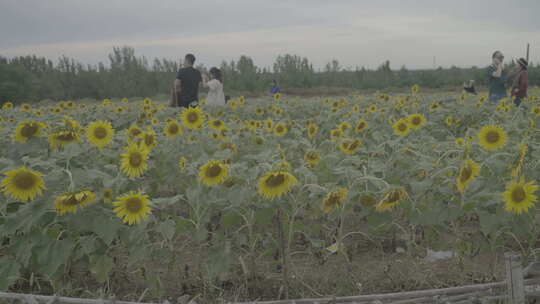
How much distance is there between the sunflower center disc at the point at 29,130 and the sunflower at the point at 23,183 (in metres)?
0.68

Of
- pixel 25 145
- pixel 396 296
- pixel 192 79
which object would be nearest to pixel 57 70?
pixel 192 79

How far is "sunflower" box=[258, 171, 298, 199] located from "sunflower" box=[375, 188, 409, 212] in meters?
0.40

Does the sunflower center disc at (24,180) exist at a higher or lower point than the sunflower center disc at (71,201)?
higher

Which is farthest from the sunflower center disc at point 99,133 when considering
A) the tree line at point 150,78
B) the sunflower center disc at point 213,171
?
the tree line at point 150,78

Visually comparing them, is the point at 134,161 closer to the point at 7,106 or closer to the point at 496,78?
the point at 7,106

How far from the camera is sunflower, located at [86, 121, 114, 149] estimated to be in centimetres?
279

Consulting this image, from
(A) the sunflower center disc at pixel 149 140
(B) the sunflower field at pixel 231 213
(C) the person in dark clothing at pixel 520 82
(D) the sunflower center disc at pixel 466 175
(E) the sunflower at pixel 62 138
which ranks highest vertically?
(C) the person in dark clothing at pixel 520 82

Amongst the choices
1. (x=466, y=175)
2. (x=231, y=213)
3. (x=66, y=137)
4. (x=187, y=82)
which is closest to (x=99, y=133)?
(x=66, y=137)

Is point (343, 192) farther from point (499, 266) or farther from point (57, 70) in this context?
point (57, 70)

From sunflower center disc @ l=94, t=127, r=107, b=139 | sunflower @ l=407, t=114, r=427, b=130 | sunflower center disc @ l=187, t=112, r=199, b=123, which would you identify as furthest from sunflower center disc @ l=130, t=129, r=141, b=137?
sunflower @ l=407, t=114, r=427, b=130

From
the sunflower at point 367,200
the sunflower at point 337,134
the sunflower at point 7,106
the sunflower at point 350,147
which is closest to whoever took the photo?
the sunflower at point 367,200

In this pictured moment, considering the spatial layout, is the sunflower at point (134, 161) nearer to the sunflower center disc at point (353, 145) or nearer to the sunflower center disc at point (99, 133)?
the sunflower center disc at point (99, 133)

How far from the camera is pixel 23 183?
6.75ft

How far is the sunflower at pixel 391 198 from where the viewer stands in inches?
80.8
